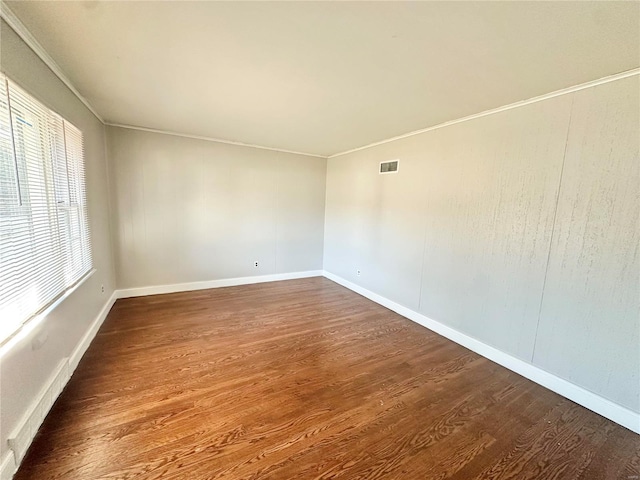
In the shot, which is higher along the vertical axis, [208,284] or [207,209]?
[207,209]

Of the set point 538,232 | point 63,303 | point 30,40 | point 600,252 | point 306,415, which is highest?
point 30,40

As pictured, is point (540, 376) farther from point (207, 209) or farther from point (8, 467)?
point (207, 209)

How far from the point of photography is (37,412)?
161cm

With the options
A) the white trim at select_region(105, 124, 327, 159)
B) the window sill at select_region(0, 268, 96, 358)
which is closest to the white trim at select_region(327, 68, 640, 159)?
the white trim at select_region(105, 124, 327, 159)

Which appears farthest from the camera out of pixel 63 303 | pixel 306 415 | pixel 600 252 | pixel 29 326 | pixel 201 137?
pixel 201 137

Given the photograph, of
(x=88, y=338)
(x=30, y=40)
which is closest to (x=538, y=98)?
(x=30, y=40)

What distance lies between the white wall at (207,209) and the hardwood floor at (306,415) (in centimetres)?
139

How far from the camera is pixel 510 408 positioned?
6.56ft

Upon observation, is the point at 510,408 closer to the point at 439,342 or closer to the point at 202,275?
the point at 439,342

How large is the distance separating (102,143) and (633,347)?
5.74 m

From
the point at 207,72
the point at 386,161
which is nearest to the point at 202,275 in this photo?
the point at 207,72

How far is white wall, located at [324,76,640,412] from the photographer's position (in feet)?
6.14

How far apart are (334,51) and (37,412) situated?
2.96 meters

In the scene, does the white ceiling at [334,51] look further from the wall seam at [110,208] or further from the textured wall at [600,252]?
the wall seam at [110,208]
